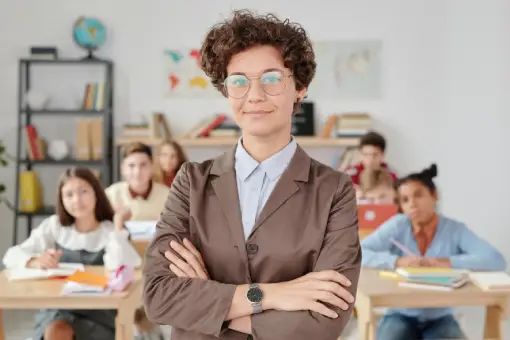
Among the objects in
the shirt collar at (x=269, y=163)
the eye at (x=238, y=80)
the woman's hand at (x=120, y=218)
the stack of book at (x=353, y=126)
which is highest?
the eye at (x=238, y=80)

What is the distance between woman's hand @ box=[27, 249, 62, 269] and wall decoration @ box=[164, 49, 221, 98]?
3441mm

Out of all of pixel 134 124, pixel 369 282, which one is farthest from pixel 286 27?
pixel 134 124

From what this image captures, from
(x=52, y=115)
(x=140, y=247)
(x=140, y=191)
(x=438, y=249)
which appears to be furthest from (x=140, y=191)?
(x=438, y=249)

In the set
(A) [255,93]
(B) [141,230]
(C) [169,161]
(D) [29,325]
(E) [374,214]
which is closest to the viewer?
(A) [255,93]

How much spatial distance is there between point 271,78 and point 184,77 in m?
5.06

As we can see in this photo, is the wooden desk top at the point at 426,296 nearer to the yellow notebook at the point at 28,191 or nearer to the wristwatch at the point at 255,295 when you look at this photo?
the wristwatch at the point at 255,295

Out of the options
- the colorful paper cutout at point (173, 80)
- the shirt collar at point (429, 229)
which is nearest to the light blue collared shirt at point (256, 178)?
the shirt collar at point (429, 229)

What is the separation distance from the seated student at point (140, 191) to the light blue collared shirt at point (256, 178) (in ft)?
10.8

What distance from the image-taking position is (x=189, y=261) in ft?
5.43

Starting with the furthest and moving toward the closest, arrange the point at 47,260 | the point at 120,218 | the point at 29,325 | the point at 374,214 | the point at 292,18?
the point at 292,18, the point at 29,325, the point at 374,214, the point at 120,218, the point at 47,260

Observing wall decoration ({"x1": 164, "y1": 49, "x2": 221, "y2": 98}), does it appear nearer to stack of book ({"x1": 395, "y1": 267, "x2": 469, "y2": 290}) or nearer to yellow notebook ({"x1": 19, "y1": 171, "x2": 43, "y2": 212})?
yellow notebook ({"x1": 19, "y1": 171, "x2": 43, "y2": 212})

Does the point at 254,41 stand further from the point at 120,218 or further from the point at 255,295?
the point at 120,218

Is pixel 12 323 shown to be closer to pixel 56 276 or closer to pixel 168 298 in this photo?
pixel 56 276

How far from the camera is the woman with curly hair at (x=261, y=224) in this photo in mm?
1583
